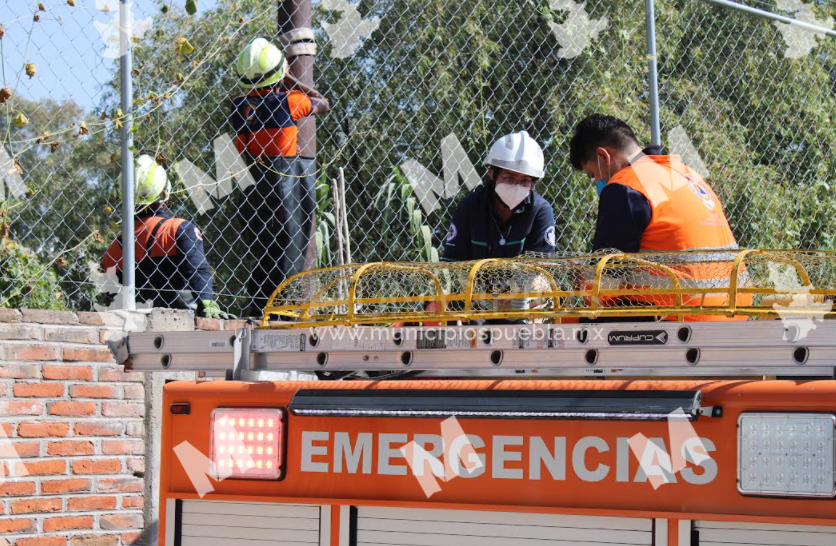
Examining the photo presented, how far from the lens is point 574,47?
26.2 feet

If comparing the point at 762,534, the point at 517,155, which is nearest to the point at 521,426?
the point at 762,534

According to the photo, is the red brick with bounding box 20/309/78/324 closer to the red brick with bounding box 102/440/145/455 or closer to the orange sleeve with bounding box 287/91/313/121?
the red brick with bounding box 102/440/145/455

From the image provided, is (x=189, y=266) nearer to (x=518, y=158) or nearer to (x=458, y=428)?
(x=518, y=158)

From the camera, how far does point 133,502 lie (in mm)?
5188

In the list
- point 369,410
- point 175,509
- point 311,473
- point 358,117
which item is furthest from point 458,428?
point 358,117

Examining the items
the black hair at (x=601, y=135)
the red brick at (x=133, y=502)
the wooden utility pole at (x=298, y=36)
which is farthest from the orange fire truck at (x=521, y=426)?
the wooden utility pole at (x=298, y=36)

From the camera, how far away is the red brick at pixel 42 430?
4.82 m

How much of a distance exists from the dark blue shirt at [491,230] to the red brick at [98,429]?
176 centimetres

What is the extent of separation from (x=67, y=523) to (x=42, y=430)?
44cm

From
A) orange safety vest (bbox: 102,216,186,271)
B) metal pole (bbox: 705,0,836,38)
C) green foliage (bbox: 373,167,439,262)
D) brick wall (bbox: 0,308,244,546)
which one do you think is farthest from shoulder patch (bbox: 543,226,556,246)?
metal pole (bbox: 705,0,836,38)

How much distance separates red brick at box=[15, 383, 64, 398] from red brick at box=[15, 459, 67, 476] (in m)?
0.29

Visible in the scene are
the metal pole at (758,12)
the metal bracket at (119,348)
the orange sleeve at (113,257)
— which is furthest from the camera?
the metal pole at (758,12)

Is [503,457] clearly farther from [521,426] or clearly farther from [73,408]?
[73,408]

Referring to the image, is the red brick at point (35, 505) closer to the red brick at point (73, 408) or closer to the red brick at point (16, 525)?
the red brick at point (16, 525)
